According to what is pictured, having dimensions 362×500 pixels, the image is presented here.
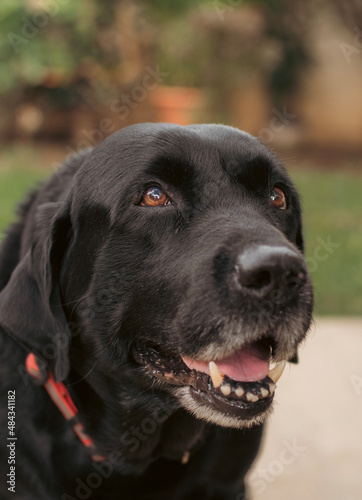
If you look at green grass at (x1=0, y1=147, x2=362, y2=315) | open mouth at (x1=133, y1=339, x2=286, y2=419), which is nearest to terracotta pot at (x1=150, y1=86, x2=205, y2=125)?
green grass at (x1=0, y1=147, x2=362, y2=315)

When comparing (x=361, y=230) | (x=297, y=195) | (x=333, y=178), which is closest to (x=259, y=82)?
(x=333, y=178)

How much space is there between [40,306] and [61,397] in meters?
0.40

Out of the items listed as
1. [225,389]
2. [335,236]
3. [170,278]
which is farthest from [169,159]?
[335,236]

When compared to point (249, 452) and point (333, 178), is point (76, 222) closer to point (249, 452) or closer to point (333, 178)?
point (249, 452)

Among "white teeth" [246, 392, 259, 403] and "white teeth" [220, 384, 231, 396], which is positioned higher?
"white teeth" [246, 392, 259, 403]

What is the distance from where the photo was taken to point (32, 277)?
2379mm

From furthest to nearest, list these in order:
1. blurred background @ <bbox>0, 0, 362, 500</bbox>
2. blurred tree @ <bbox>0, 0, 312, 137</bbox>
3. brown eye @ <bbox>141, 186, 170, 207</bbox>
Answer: blurred tree @ <bbox>0, 0, 312, 137</bbox>, blurred background @ <bbox>0, 0, 362, 500</bbox>, brown eye @ <bbox>141, 186, 170, 207</bbox>

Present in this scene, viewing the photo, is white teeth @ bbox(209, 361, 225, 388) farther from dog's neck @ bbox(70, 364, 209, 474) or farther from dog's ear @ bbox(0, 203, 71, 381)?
dog's ear @ bbox(0, 203, 71, 381)

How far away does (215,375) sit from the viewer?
2.06 metres

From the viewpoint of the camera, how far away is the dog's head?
6.61 ft

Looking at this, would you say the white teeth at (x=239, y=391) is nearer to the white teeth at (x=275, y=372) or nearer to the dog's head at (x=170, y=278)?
the dog's head at (x=170, y=278)

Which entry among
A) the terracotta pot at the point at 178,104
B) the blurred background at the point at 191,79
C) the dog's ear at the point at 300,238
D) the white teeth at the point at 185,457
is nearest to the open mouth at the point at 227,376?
the white teeth at the point at 185,457

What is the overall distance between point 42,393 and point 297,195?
133 centimetres

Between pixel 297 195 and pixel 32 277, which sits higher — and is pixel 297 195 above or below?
above
